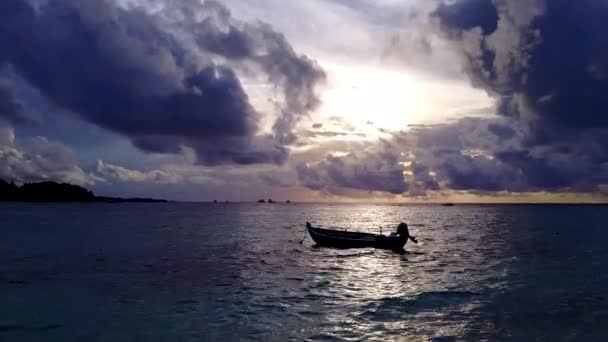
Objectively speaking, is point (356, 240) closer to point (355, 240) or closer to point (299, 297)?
point (355, 240)

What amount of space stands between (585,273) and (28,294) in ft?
127

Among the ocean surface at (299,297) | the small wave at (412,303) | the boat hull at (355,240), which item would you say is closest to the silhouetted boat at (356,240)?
the boat hull at (355,240)

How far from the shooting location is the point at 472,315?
2081cm

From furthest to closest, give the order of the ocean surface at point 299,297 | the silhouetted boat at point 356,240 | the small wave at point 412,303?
the silhouetted boat at point 356,240
the small wave at point 412,303
the ocean surface at point 299,297

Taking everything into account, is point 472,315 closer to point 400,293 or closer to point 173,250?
point 400,293

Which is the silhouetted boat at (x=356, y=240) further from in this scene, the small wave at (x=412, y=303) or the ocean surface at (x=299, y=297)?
the small wave at (x=412, y=303)

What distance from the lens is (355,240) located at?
52.0 m

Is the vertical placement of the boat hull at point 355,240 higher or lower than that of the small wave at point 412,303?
higher

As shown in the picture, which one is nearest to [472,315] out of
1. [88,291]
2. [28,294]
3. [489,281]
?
[489,281]

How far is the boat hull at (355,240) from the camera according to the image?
164ft

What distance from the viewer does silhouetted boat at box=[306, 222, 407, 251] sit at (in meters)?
49.9

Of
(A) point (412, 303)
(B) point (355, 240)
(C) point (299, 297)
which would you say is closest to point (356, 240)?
(B) point (355, 240)

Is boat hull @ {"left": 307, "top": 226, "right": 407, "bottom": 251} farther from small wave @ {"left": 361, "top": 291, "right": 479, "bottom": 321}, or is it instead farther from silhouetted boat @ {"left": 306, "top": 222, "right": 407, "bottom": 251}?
small wave @ {"left": 361, "top": 291, "right": 479, "bottom": 321}

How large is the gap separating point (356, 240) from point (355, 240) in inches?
4.6
